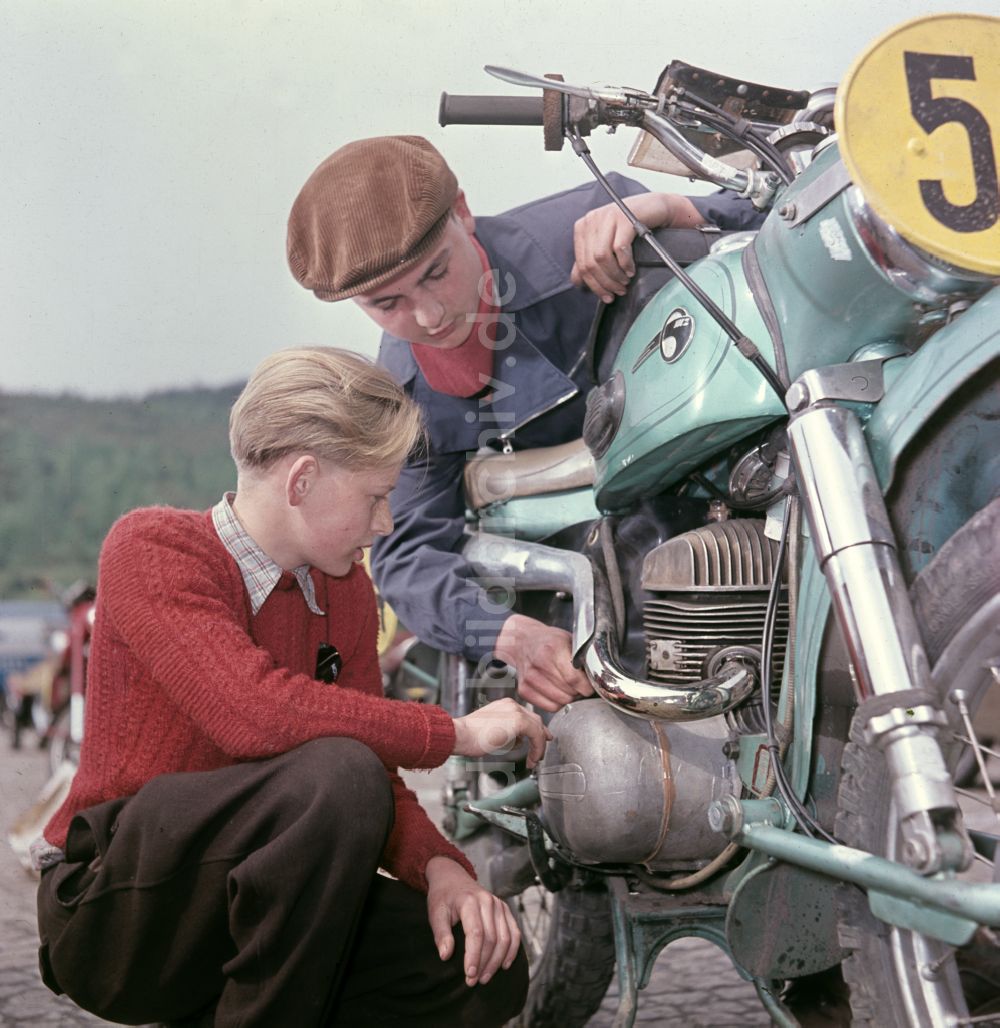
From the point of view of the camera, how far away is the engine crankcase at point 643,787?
139 cm

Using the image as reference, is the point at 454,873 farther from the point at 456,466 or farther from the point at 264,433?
the point at 456,466

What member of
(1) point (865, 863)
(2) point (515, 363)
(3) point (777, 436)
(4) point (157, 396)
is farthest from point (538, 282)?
(1) point (865, 863)

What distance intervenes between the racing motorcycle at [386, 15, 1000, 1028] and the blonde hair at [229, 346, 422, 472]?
11.3 inches

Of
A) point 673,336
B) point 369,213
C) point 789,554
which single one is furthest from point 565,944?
point 369,213

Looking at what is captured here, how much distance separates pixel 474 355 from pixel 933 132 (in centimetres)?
90

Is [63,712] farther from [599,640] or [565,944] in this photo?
[599,640]

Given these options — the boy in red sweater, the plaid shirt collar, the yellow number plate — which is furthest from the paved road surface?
the yellow number plate

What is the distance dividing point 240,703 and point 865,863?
0.63m

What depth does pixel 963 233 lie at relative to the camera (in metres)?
1.04

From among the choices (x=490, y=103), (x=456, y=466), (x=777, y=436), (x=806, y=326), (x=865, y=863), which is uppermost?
(x=490, y=103)

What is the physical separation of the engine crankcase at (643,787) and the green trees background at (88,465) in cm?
94

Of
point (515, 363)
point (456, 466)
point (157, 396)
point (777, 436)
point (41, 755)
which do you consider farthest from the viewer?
point (41, 755)

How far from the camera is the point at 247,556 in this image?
1.43m

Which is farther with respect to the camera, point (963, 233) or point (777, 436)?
point (777, 436)
